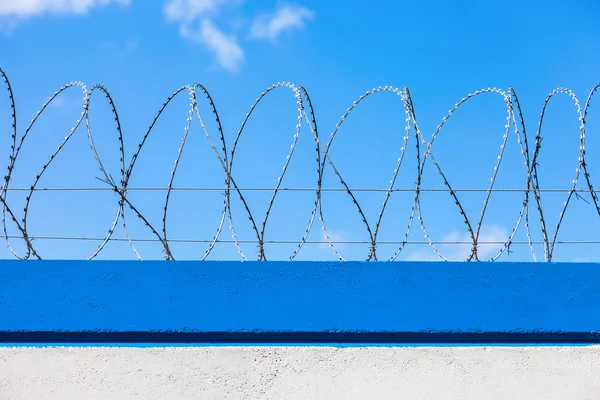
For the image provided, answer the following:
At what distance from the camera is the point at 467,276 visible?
16.2ft

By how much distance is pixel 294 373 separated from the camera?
4.66 meters

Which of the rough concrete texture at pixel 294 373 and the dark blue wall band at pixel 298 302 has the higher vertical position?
the dark blue wall band at pixel 298 302

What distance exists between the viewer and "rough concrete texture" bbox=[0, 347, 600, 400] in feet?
15.2

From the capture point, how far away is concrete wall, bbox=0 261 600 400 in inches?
183

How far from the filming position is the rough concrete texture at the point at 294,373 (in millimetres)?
4641

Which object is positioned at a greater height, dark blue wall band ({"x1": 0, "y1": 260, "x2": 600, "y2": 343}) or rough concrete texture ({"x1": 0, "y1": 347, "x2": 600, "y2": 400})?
dark blue wall band ({"x1": 0, "y1": 260, "x2": 600, "y2": 343})

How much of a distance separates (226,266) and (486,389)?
1685 mm

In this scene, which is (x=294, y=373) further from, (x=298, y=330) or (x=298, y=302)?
(x=298, y=302)

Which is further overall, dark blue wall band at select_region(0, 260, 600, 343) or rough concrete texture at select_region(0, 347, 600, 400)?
dark blue wall band at select_region(0, 260, 600, 343)

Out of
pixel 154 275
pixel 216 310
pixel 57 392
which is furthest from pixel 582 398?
pixel 57 392

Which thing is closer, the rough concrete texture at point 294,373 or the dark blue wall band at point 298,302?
the rough concrete texture at point 294,373

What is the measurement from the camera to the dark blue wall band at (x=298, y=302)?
4781 millimetres

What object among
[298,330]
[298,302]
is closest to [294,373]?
[298,330]

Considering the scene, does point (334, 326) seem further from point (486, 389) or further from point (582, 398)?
point (582, 398)
